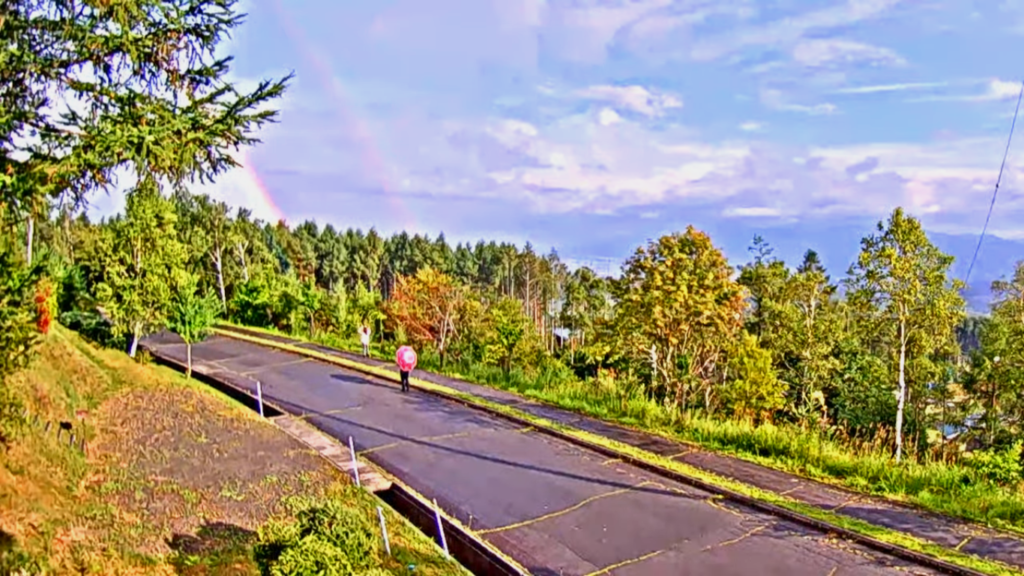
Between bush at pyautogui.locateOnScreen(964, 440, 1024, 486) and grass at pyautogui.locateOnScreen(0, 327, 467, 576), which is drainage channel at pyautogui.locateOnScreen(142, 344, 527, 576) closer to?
grass at pyautogui.locateOnScreen(0, 327, 467, 576)

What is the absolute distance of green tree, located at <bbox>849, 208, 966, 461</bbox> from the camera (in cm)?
1638

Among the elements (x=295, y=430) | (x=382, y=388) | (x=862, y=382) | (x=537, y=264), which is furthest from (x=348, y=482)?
(x=537, y=264)

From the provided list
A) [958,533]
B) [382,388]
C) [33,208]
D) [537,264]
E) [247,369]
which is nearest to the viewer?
[33,208]

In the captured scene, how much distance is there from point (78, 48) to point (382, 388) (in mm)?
13076

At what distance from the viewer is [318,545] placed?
6.38 m

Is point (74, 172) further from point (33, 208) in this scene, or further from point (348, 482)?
point (348, 482)

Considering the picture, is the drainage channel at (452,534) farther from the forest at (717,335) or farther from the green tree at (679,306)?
the green tree at (679,306)

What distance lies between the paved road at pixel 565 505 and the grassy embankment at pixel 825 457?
6.74 feet

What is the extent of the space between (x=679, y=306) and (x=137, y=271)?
15070 mm

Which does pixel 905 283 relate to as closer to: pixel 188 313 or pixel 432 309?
pixel 432 309

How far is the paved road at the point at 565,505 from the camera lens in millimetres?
8047

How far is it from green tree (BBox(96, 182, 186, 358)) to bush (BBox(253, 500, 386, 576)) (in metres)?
14.9

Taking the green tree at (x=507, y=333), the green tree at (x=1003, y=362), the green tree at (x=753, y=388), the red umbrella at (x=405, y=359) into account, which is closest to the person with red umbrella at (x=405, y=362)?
the red umbrella at (x=405, y=359)

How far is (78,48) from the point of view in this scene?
21.9 ft
